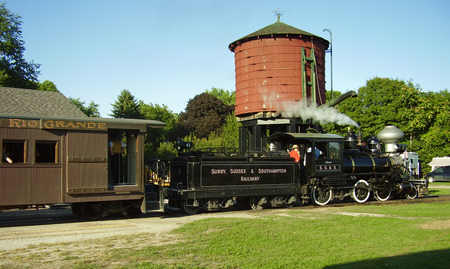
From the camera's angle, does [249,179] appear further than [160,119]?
No

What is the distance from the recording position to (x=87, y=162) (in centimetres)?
1294

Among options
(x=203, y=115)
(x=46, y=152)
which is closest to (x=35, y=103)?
(x=46, y=152)

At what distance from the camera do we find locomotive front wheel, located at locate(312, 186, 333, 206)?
18.2 m

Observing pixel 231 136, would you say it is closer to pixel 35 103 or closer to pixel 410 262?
pixel 35 103

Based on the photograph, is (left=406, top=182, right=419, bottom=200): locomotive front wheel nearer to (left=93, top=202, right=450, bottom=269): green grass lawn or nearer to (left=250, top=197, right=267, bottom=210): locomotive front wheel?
(left=93, top=202, right=450, bottom=269): green grass lawn

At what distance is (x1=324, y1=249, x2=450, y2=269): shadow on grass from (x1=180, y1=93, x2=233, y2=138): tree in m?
54.7

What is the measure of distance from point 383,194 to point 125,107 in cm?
3622

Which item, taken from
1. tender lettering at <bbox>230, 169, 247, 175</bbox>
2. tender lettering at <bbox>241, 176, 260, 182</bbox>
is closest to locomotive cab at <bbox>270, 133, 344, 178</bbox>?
tender lettering at <bbox>241, 176, 260, 182</bbox>

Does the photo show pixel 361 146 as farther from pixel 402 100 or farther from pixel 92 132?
pixel 402 100

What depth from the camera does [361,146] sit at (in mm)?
20781

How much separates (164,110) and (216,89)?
21399 millimetres

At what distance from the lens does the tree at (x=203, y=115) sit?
205 feet

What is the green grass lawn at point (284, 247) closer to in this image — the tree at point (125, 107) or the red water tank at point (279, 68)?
the red water tank at point (279, 68)

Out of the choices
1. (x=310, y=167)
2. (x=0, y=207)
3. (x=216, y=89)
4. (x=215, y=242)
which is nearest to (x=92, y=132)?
(x=0, y=207)
